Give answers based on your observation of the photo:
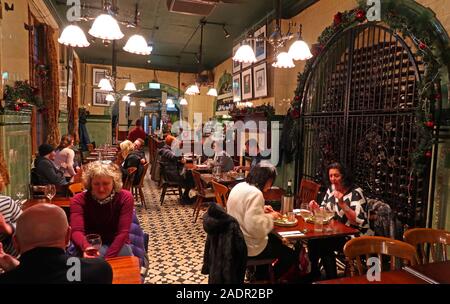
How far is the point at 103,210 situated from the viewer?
2639mm

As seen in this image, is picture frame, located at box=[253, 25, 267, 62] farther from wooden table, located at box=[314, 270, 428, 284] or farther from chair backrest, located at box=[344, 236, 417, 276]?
wooden table, located at box=[314, 270, 428, 284]

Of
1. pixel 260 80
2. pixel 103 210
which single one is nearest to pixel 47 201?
pixel 103 210

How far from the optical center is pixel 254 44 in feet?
21.9

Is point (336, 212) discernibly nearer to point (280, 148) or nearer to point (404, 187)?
point (404, 187)

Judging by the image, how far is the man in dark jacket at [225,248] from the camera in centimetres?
248

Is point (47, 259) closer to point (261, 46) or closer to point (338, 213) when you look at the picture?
point (338, 213)

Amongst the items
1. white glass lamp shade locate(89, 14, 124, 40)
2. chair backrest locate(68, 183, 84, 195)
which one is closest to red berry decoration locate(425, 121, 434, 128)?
white glass lamp shade locate(89, 14, 124, 40)

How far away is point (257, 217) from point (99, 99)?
10.8 m

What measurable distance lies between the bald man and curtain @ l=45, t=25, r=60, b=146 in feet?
17.5

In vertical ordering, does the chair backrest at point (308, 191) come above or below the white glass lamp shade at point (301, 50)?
below

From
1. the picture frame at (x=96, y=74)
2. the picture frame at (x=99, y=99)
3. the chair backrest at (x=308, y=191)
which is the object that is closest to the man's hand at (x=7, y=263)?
the chair backrest at (x=308, y=191)

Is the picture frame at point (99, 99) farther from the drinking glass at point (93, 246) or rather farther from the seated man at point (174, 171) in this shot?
the drinking glass at point (93, 246)

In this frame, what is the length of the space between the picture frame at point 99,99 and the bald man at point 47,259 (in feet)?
36.5
